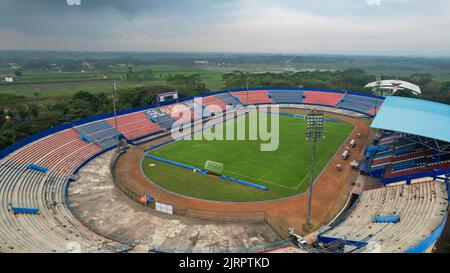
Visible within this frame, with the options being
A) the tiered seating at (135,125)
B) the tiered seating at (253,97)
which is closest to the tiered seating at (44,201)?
the tiered seating at (135,125)

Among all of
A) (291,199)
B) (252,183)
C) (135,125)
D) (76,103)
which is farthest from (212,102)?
(291,199)

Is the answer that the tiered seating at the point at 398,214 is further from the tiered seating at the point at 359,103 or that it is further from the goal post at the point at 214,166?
the tiered seating at the point at 359,103

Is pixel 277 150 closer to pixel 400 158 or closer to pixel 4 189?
pixel 400 158

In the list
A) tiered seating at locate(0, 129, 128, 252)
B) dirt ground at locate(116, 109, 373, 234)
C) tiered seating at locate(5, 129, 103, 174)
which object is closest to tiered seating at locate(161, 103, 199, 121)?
tiered seating at locate(5, 129, 103, 174)

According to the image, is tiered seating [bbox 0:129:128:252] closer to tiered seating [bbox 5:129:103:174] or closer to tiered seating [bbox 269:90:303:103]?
tiered seating [bbox 5:129:103:174]

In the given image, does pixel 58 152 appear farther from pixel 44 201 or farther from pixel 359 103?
pixel 359 103
